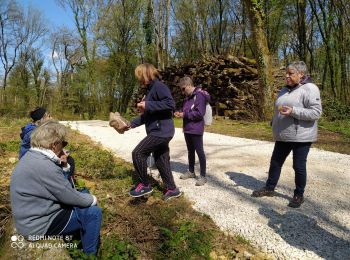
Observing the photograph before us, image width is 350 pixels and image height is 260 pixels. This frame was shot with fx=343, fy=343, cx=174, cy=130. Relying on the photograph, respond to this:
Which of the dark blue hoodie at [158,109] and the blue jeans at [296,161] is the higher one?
the dark blue hoodie at [158,109]

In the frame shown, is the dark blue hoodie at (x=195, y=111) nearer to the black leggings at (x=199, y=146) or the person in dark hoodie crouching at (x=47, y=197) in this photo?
the black leggings at (x=199, y=146)

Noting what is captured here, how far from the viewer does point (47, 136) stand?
3.14 m

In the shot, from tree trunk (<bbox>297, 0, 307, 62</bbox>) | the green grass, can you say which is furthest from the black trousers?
tree trunk (<bbox>297, 0, 307, 62</bbox>)

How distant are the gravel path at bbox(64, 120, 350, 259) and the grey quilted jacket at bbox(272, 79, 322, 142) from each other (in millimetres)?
934

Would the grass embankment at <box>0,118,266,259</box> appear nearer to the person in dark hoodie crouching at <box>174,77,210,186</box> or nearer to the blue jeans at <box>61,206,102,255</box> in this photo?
the blue jeans at <box>61,206,102,255</box>

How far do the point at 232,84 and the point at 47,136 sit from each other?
14.3m

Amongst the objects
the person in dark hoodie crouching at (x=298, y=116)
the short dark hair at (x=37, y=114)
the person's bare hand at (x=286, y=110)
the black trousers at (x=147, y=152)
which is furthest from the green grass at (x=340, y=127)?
the short dark hair at (x=37, y=114)

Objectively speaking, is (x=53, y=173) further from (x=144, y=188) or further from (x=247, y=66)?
(x=247, y=66)

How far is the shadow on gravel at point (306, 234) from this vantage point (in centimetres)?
340

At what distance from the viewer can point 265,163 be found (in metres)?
6.79

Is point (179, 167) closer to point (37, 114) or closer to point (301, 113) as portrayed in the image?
point (37, 114)

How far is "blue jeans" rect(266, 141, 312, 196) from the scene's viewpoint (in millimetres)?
4285

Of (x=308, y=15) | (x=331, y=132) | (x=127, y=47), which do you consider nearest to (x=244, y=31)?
(x=308, y=15)

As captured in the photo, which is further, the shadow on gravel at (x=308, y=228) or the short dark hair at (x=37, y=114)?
the short dark hair at (x=37, y=114)
